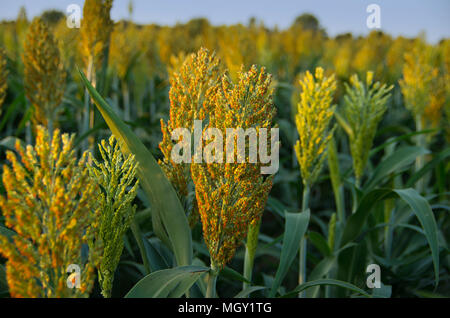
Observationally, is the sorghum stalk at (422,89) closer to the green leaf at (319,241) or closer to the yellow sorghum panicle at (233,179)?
the green leaf at (319,241)

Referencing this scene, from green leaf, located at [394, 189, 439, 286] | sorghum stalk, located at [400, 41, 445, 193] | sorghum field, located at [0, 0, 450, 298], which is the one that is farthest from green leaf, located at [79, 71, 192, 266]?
sorghum stalk, located at [400, 41, 445, 193]

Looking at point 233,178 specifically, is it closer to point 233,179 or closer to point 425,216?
point 233,179

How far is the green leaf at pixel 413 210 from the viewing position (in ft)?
3.73

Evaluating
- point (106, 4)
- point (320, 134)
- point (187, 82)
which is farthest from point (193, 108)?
point (106, 4)

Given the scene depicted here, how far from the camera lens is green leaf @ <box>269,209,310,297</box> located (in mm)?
1103

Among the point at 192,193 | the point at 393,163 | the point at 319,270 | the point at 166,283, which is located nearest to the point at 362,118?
the point at 393,163

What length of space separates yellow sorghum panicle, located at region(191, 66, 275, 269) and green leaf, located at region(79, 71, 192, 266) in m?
0.08

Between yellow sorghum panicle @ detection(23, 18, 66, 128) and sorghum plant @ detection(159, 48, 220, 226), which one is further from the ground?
yellow sorghum panicle @ detection(23, 18, 66, 128)

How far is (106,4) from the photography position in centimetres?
181

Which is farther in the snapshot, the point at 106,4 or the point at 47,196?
the point at 106,4

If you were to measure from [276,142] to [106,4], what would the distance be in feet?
4.28

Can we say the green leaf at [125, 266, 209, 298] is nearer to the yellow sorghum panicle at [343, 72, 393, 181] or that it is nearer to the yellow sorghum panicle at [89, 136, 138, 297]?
the yellow sorghum panicle at [89, 136, 138, 297]

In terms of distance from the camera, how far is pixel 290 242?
118 cm
